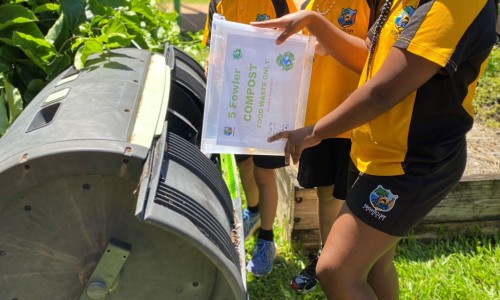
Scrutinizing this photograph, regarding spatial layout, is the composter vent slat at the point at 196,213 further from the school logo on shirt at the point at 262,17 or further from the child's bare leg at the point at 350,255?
the school logo on shirt at the point at 262,17

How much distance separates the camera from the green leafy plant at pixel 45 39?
2.90 m

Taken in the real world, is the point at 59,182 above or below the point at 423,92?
below

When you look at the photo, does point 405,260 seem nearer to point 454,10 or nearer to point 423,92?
point 423,92

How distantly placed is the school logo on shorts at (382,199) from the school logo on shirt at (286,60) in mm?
596

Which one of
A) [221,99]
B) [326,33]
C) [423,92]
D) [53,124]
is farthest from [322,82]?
[53,124]

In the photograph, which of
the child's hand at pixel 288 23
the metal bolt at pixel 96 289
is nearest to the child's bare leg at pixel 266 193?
the child's hand at pixel 288 23

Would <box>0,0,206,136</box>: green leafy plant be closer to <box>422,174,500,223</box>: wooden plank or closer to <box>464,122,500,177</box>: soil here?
<box>422,174,500,223</box>: wooden plank

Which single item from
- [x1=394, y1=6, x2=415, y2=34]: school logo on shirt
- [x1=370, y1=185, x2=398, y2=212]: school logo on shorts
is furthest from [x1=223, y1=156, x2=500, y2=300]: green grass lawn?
[x1=394, y1=6, x2=415, y2=34]: school logo on shirt

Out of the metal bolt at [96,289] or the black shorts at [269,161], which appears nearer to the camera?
the metal bolt at [96,289]

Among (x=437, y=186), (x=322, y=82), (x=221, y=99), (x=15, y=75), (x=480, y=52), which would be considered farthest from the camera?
(x=15, y=75)

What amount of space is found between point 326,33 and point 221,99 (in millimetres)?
461

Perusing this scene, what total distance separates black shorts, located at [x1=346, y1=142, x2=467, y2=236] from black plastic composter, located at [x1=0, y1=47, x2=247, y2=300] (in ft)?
1.56

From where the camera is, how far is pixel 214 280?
6.25 ft

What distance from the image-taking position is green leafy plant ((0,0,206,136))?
290 centimetres
